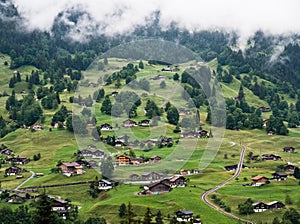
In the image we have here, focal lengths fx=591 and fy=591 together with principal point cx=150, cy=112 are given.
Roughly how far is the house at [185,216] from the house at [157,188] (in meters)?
12.4

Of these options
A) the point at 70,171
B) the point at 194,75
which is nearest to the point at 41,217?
the point at 70,171

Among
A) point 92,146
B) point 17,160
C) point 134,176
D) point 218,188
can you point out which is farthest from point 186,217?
point 17,160

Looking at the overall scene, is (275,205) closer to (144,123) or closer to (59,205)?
(59,205)

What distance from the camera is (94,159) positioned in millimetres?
110625

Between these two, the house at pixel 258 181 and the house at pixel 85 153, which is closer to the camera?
the house at pixel 258 181

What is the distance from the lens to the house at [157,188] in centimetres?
8481

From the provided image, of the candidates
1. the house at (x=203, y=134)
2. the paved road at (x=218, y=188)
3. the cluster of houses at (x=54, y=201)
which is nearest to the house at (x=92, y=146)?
the house at (x=203, y=134)

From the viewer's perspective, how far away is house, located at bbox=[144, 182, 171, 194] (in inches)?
3339

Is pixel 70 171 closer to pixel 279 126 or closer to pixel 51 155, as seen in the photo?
pixel 51 155

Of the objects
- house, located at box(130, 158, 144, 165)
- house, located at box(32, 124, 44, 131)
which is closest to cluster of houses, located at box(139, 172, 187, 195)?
house, located at box(130, 158, 144, 165)

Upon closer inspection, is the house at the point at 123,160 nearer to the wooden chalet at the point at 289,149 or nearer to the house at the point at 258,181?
the house at the point at 258,181

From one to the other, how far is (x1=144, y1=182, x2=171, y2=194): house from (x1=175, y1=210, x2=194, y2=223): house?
12406 millimetres

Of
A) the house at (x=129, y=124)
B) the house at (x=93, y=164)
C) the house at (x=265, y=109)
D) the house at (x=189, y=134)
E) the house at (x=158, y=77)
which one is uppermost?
the house at (x=158, y=77)

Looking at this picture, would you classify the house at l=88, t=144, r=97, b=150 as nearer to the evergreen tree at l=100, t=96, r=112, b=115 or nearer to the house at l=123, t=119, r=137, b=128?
the house at l=123, t=119, r=137, b=128
